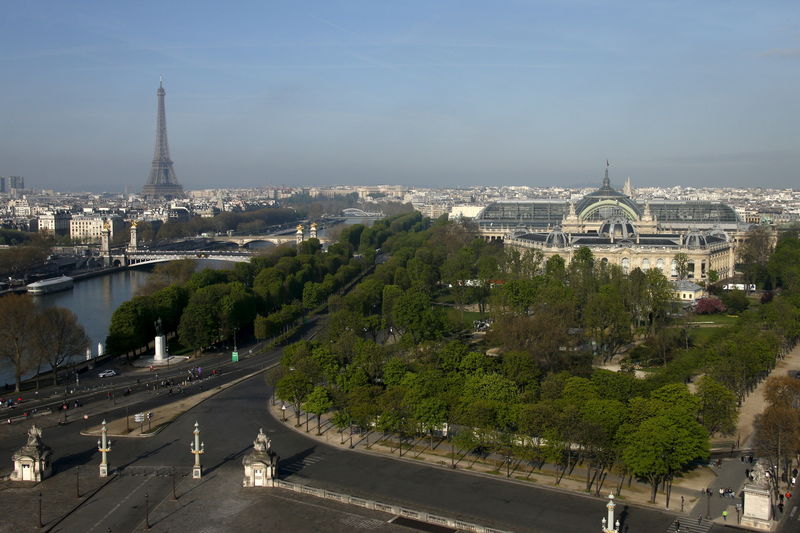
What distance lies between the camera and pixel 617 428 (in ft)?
83.6

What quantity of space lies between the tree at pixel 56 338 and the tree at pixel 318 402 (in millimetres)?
14733

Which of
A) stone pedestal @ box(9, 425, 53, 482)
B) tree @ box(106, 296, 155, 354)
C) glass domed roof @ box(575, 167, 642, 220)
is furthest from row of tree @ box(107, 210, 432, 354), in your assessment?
glass domed roof @ box(575, 167, 642, 220)

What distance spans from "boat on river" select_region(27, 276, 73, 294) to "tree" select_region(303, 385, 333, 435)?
165 ft

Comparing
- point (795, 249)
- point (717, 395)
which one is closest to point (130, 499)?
point (717, 395)

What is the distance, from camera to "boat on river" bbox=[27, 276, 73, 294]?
2803 inches

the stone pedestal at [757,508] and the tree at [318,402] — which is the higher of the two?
the tree at [318,402]

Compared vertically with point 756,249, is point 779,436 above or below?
below

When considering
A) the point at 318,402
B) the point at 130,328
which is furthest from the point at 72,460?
the point at 130,328

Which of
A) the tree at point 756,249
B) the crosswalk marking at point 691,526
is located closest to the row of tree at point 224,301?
the crosswalk marking at point 691,526

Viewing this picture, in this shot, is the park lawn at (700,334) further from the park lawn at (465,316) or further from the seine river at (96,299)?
the seine river at (96,299)

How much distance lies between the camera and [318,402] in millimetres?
29422

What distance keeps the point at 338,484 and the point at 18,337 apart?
2043cm

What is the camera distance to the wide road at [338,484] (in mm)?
21641

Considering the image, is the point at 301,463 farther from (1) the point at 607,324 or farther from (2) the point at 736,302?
(2) the point at 736,302
